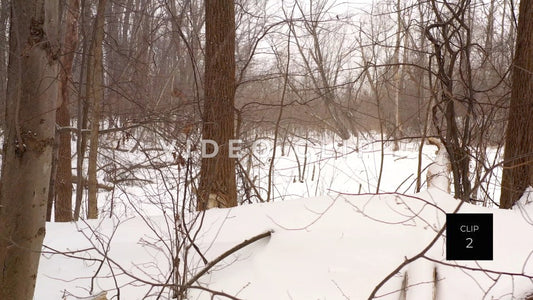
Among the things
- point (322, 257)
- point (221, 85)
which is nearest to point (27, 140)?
point (322, 257)

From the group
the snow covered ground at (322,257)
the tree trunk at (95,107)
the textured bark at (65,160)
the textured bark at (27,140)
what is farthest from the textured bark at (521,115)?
the textured bark at (65,160)

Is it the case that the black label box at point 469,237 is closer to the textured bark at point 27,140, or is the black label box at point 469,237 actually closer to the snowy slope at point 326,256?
the snowy slope at point 326,256

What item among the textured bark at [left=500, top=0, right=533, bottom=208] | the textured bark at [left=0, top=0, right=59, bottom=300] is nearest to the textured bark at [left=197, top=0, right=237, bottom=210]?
the textured bark at [left=500, top=0, right=533, bottom=208]

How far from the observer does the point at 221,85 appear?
4973 millimetres

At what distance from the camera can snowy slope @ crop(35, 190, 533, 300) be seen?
2.40 meters

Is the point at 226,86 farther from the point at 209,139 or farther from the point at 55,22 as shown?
the point at 55,22

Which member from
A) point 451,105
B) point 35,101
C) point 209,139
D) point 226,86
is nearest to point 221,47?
point 226,86

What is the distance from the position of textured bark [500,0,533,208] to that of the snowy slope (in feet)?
3.73

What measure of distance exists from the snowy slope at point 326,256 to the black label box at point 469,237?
9 centimetres

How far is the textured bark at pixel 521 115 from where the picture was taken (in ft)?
13.3

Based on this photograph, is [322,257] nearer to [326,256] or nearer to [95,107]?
[326,256]

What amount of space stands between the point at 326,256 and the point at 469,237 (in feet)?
2.47

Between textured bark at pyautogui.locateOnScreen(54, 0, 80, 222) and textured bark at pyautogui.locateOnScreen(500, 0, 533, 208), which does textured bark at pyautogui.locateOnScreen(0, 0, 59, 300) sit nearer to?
textured bark at pyautogui.locateOnScreen(500, 0, 533, 208)

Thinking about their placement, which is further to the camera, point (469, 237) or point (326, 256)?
point (326, 256)
